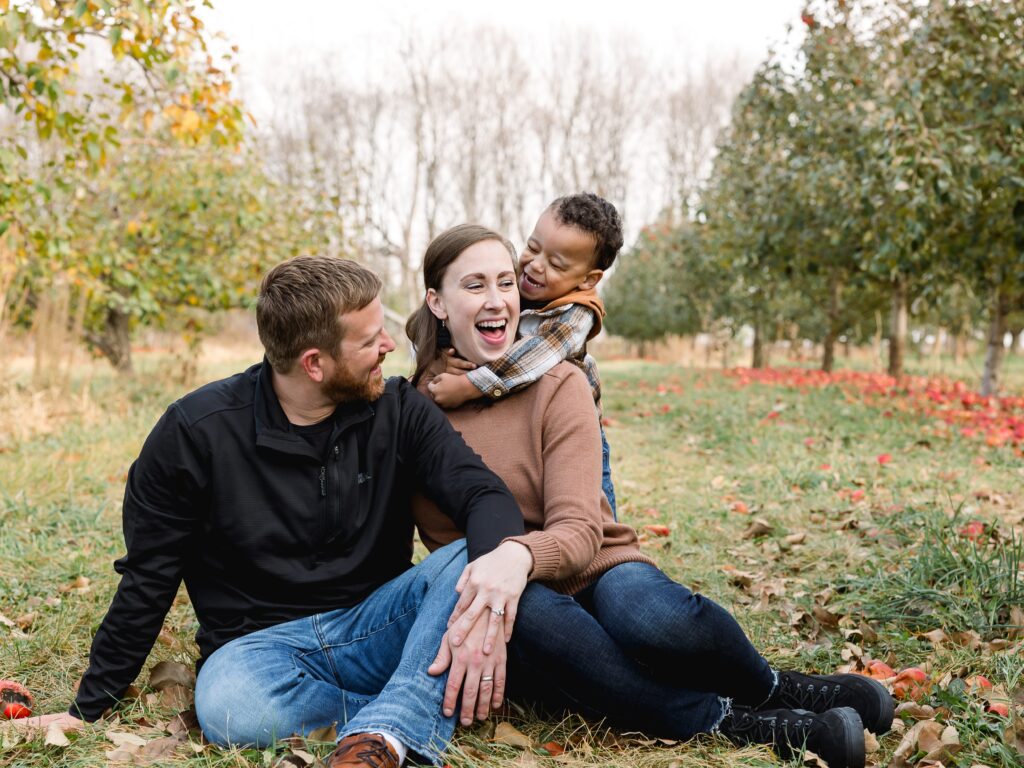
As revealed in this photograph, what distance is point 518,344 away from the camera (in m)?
2.52

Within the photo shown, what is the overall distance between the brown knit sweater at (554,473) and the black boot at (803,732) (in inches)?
19.4

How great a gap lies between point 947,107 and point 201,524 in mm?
7226

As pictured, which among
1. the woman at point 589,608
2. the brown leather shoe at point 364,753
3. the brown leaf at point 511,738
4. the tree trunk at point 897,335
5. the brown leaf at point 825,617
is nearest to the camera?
the brown leather shoe at point 364,753

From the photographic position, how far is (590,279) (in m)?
2.88

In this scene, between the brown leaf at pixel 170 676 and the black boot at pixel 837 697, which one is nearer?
the black boot at pixel 837 697

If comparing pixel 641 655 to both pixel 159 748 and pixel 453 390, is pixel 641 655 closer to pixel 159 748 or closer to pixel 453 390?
pixel 453 390

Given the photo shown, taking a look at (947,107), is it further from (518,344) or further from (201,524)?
(201,524)

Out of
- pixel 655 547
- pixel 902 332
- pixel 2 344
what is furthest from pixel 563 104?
pixel 655 547

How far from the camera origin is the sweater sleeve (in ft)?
7.16

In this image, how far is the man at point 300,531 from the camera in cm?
216

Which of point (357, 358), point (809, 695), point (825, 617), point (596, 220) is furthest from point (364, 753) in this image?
point (825, 617)

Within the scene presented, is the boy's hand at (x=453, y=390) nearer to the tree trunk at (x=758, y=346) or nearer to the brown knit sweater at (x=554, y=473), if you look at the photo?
the brown knit sweater at (x=554, y=473)

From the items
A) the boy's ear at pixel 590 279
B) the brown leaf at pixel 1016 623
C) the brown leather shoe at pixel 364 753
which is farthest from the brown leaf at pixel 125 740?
the brown leaf at pixel 1016 623

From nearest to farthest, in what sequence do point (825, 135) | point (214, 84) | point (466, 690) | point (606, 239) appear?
1. point (466, 690)
2. point (606, 239)
3. point (214, 84)
4. point (825, 135)
